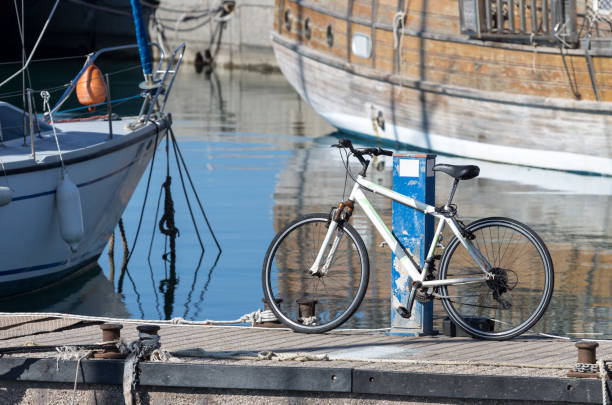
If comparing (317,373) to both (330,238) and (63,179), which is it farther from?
(63,179)

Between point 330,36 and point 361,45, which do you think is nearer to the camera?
point 361,45

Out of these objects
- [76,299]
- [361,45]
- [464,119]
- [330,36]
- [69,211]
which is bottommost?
[76,299]

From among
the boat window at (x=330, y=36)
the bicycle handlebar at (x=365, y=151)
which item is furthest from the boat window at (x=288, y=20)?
the bicycle handlebar at (x=365, y=151)

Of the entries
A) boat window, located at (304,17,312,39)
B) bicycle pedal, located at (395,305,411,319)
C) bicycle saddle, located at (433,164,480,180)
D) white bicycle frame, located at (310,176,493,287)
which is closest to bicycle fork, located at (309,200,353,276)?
white bicycle frame, located at (310,176,493,287)

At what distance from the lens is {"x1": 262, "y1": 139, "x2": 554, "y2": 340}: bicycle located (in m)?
6.66

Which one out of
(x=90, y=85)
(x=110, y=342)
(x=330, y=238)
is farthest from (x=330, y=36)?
(x=110, y=342)

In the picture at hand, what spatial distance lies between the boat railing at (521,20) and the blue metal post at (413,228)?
1063 cm

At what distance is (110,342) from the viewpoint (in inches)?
242

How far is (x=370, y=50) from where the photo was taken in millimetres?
21281

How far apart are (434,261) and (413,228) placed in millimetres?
251

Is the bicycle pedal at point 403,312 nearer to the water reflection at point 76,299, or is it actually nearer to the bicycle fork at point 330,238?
the bicycle fork at point 330,238

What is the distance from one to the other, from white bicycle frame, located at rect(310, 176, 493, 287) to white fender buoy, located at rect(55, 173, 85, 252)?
3.56m

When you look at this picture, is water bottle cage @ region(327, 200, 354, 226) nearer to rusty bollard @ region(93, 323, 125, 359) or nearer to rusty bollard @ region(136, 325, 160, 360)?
rusty bollard @ region(136, 325, 160, 360)

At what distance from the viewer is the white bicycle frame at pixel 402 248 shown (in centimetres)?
667
